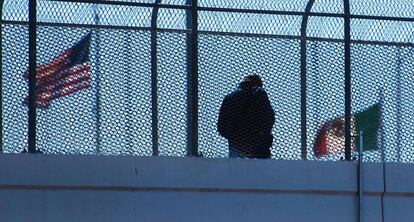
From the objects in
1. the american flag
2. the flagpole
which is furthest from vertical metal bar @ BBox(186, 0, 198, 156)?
the american flag

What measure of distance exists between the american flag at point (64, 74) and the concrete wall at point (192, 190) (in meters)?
0.58

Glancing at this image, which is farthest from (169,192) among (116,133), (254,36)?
(254,36)

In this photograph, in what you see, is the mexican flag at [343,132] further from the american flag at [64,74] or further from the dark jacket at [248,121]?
the american flag at [64,74]

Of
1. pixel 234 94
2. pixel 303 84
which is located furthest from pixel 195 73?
pixel 303 84

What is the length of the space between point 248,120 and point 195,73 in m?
0.61

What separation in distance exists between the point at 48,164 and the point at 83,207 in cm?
44

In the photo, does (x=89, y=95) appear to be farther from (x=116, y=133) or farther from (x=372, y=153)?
(x=372, y=153)

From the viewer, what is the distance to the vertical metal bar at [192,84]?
11.6 metres

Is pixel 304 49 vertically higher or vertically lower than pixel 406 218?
higher

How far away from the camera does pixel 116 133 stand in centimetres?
1140

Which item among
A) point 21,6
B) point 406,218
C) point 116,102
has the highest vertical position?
point 21,6

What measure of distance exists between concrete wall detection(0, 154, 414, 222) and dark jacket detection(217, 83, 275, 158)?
0.30m

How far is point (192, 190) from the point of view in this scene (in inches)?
446

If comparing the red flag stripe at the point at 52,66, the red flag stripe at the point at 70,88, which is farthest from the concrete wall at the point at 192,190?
the red flag stripe at the point at 52,66
